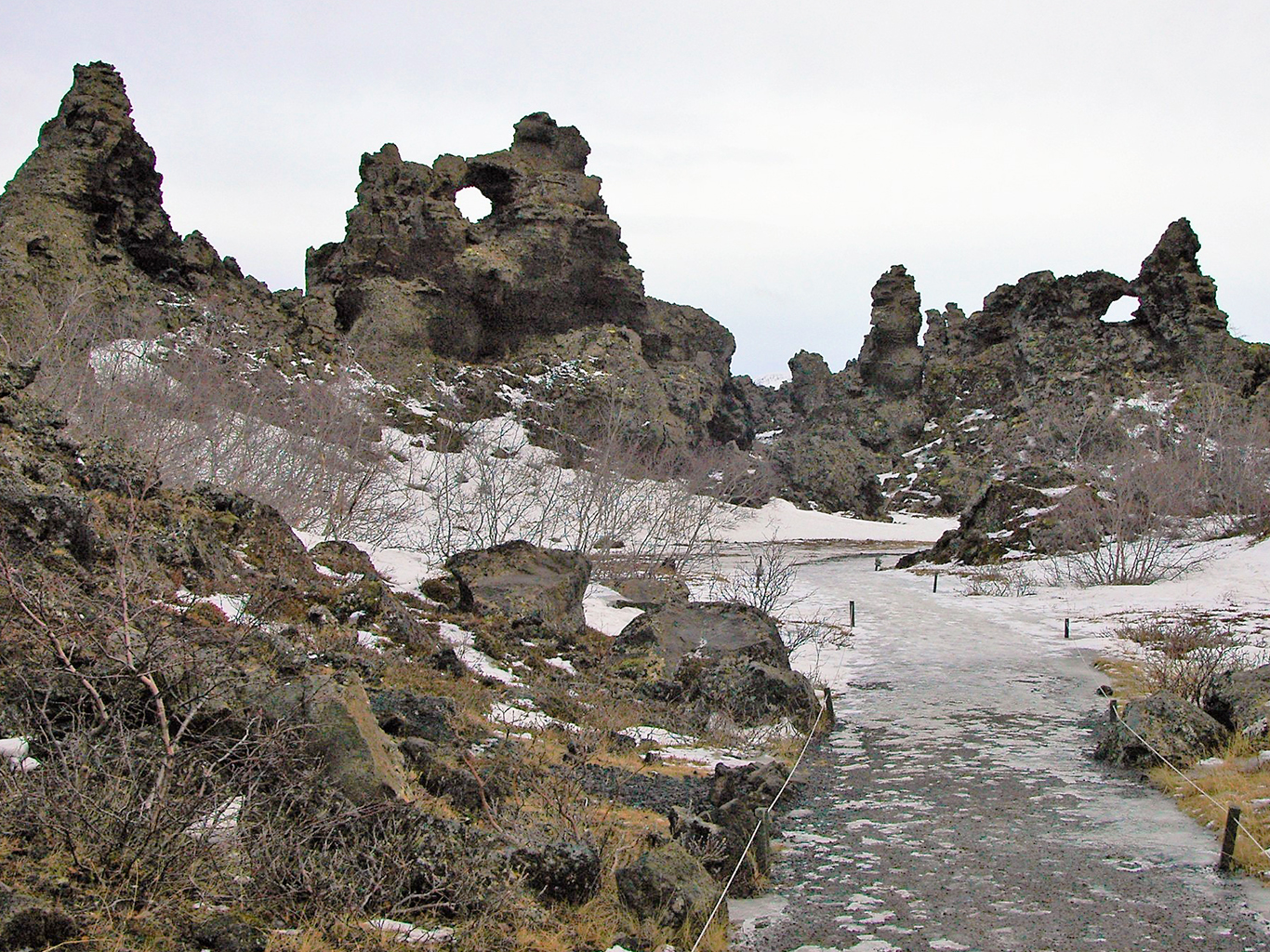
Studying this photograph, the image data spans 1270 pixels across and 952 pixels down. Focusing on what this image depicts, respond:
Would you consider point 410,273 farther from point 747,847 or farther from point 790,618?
point 747,847

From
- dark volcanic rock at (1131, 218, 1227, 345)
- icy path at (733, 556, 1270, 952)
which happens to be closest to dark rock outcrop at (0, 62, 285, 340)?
icy path at (733, 556, 1270, 952)

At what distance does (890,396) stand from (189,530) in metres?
84.1

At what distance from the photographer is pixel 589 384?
49.2 meters

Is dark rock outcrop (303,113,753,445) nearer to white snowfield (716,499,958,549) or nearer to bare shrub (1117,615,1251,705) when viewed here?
white snowfield (716,499,958,549)

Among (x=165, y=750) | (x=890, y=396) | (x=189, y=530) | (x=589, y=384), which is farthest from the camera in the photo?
(x=890, y=396)

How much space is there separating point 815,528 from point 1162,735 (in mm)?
47536

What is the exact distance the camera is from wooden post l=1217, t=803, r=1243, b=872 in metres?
6.23

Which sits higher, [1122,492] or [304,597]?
[1122,492]

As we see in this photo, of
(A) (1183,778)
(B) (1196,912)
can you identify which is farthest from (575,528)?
(B) (1196,912)

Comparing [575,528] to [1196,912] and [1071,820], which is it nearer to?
[1071,820]

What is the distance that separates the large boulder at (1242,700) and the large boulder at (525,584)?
25.9 feet

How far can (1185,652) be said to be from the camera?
44.2ft

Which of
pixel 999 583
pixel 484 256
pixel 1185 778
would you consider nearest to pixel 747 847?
pixel 1185 778

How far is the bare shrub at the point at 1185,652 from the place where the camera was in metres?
11.1
